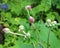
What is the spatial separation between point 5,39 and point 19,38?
7.4 inches

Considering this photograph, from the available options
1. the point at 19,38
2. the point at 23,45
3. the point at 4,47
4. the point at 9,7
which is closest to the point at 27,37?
the point at 23,45

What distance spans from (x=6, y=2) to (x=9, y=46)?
0.59 metres

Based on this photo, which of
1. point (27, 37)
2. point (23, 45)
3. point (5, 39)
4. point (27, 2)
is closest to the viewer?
point (27, 37)

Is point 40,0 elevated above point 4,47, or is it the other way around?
point 40,0

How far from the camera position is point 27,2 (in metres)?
2.62

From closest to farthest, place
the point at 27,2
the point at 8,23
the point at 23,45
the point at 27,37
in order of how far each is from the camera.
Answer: the point at 27,37
the point at 23,45
the point at 8,23
the point at 27,2


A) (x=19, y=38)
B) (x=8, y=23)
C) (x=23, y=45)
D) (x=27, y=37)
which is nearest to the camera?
(x=27, y=37)

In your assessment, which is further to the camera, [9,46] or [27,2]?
[27,2]

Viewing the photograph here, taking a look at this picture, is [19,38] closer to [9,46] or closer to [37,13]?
[9,46]

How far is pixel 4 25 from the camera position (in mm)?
2354

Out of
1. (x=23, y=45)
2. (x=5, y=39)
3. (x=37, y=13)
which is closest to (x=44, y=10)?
(x=37, y=13)

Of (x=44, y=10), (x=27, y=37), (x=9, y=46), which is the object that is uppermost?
(x=27, y=37)

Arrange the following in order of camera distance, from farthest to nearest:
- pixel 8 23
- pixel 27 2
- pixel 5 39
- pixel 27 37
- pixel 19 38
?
pixel 27 2
pixel 8 23
pixel 5 39
pixel 19 38
pixel 27 37

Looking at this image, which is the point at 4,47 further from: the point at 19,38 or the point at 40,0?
the point at 40,0
